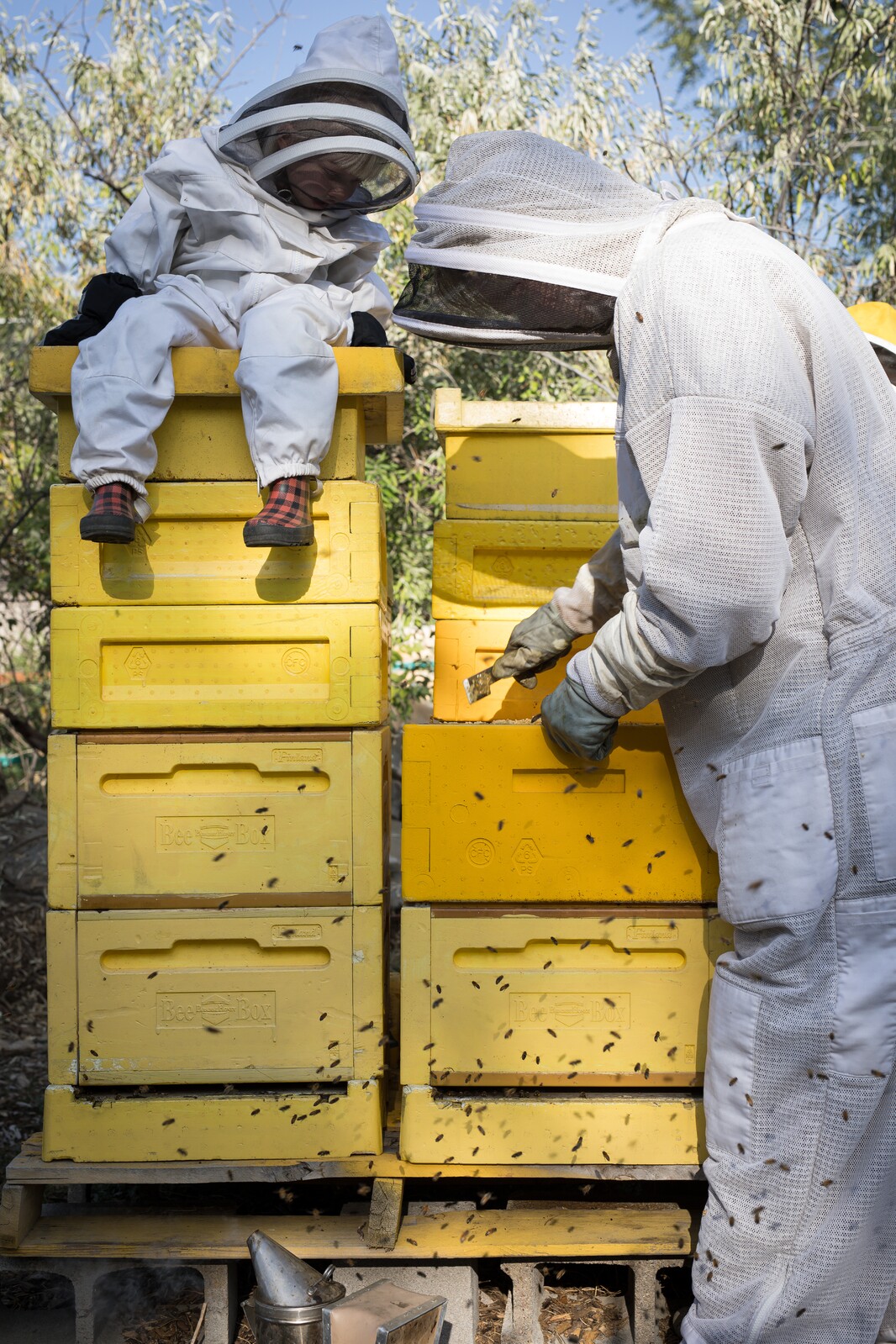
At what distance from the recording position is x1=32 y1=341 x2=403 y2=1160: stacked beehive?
2113mm

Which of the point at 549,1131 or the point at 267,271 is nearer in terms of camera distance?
the point at 549,1131

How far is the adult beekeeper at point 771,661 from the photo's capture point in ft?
5.44

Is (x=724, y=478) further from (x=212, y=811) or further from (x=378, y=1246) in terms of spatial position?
(x=378, y=1246)

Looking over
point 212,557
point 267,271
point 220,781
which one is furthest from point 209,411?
point 220,781

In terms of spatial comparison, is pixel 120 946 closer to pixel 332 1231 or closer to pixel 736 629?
pixel 332 1231

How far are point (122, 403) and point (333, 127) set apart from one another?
83 cm

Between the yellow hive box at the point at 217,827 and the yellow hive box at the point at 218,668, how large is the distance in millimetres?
44

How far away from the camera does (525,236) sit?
1.86 metres

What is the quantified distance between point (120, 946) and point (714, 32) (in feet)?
21.3

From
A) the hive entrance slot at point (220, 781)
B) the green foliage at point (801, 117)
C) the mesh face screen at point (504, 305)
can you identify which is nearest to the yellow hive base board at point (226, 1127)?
the hive entrance slot at point (220, 781)

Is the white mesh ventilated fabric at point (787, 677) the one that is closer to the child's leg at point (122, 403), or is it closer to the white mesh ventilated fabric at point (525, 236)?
the white mesh ventilated fabric at point (525, 236)

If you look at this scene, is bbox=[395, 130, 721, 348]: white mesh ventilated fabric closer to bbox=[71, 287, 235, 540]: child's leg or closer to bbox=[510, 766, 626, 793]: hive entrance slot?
bbox=[71, 287, 235, 540]: child's leg

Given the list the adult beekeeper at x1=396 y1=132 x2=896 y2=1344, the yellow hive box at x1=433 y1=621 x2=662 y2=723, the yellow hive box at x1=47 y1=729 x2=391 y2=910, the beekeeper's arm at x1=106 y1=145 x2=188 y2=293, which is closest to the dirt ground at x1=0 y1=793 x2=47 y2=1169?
the yellow hive box at x1=47 y1=729 x2=391 y2=910

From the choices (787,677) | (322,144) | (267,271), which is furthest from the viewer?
(267,271)
